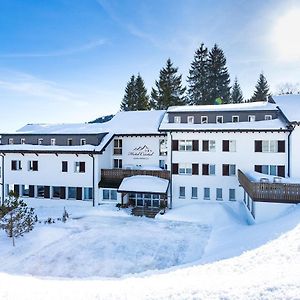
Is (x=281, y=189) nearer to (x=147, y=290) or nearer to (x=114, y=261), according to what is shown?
(x=114, y=261)

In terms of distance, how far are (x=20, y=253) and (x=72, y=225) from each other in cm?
583

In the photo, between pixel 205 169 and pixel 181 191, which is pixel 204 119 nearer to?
pixel 205 169

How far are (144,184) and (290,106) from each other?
15574 mm

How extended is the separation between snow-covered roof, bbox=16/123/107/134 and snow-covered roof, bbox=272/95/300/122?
17981 mm

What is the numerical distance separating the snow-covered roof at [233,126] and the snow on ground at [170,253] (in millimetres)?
7149

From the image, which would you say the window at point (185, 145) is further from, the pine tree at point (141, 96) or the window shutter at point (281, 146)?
the pine tree at point (141, 96)

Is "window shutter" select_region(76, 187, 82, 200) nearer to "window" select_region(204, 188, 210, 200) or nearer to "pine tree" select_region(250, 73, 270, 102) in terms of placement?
"window" select_region(204, 188, 210, 200)

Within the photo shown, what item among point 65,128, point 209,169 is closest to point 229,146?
point 209,169

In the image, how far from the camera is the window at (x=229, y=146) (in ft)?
89.0

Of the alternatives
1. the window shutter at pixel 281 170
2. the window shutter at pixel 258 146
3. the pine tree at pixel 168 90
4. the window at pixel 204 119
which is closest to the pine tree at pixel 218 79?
the pine tree at pixel 168 90

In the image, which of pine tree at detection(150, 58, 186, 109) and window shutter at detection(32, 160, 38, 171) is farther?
pine tree at detection(150, 58, 186, 109)

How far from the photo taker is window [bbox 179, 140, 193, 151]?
28141mm

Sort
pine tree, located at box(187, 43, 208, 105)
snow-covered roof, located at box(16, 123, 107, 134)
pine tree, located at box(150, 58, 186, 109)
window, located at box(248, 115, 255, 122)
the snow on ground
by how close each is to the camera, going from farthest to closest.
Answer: pine tree, located at box(187, 43, 208, 105), pine tree, located at box(150, 58, 186, 109), snow-covered roof, located at box(16, 123, 107, 134), window, located at box(248, 115, 255, 122), the snow on ground

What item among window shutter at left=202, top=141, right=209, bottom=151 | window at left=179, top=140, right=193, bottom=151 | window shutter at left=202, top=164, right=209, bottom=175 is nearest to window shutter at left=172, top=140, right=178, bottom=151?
window at left=179, top=140, right=193, bottom=151
